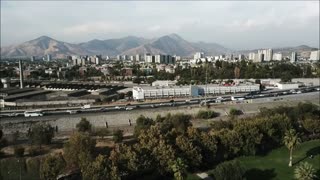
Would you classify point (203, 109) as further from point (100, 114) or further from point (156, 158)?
point (156, 158)

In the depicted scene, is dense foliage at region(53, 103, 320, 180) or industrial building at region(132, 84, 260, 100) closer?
dense foliage at region(53, 103, 320, 180)

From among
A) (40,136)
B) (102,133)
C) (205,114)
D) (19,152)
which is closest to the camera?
(19,152)

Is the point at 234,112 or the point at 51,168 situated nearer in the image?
the point at 51,168

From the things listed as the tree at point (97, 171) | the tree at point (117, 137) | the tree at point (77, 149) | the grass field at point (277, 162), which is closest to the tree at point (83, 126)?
the tree at point (117, 137)

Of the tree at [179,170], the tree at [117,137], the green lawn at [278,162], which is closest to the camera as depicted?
the tree at [179,170]

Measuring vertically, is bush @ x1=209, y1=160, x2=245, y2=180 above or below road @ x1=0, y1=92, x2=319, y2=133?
below

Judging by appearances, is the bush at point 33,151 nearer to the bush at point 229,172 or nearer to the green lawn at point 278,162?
the bush at point 229,172

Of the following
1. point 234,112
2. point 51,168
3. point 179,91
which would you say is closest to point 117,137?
point 51,168

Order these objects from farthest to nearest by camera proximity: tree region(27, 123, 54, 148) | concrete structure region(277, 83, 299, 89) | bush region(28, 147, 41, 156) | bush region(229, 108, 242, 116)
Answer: concrete structure region(277, 83, 299, 89) < bush region(229, 108, 242, 116) < tree region(27, 123, 54, 148) < bush region(28, 147, 41, 156)

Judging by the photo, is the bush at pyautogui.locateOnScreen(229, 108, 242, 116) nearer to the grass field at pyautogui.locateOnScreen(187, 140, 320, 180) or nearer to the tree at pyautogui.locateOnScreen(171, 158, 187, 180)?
the grass field at pyautogui.locateOnScreen(187, 140, 320, 180)

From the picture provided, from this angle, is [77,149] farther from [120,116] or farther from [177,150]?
[120,116]

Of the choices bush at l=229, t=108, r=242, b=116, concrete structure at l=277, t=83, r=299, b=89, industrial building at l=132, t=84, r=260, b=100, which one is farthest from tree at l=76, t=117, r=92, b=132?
concrete structure at l=277, t=83, r=299, b=89

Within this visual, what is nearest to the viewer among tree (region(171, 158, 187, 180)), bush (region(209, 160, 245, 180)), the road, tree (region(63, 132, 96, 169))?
tree (region(171, 158, 187, 180))
